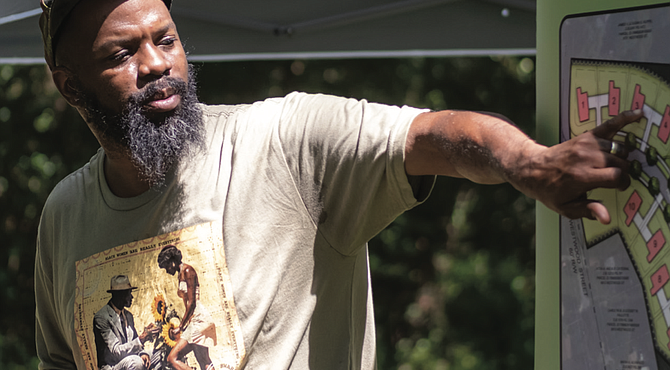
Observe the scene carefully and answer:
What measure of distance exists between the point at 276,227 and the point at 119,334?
49 centimetres

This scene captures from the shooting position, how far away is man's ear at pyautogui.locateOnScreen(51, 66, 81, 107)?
1647 mm

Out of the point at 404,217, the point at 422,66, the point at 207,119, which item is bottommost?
the point at 207,119

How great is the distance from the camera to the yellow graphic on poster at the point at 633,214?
843mm

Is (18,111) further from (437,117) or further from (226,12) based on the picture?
(437,117)

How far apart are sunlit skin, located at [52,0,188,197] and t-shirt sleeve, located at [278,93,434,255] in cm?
33

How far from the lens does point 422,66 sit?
4273 millimetres

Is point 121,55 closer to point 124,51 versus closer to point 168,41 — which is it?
point 124,51

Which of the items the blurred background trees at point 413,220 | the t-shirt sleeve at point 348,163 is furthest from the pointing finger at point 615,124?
the blurred background trees at point 413,220

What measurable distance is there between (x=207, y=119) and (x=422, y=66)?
2909 mm

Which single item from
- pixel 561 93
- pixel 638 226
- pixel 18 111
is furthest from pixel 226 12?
pixel 18 111

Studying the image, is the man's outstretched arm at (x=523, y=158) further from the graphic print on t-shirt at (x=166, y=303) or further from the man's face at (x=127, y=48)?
A: the man's face at (x=127, y=48)

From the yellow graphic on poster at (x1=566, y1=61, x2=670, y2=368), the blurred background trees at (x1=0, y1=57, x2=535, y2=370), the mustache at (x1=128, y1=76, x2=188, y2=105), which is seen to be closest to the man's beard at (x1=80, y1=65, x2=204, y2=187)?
the mustache at (x1=128, y1=76, x2=188, y2=105)

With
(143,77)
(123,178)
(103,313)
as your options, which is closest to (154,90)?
(143,77)

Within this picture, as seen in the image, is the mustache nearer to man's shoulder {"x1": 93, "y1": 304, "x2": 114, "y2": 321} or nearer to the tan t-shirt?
the tan t-shirt
